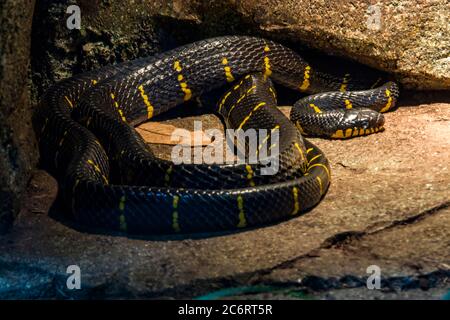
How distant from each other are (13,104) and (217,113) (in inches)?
148

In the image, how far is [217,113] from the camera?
9.85 meters

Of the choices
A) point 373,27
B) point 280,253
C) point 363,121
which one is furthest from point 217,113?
point 280,253

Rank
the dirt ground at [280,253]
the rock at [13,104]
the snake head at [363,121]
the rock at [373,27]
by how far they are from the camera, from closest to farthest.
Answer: the dirt ground at [280,253], the rock at [13,104], the snake head at [363,121], the rock at [373,27]

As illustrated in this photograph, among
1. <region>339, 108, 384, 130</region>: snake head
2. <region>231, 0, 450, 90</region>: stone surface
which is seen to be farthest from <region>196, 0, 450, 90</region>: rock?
<region>339, 108, 384, 130</region>: snake head

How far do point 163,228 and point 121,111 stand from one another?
3113 millimetres

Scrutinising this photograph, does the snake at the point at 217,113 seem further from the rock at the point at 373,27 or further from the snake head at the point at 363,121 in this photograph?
the rock at the point at 373,27

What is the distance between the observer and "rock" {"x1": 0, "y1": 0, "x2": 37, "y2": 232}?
6340 millimetres

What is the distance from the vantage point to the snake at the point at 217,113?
253 inches

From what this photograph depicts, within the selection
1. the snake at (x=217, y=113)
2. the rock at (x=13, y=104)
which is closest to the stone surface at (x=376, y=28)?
the snake at (x=217, y=113)

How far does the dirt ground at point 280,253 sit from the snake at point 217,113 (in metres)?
0.22

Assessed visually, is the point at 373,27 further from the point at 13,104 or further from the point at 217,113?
the point at 13,104

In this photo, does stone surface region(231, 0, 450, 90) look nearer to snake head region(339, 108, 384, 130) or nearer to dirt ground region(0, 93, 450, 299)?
snake head region(339, 108, 384, 130)

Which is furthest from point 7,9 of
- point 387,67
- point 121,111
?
point 387,67

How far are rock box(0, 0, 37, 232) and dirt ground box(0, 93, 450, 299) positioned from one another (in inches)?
12.3
